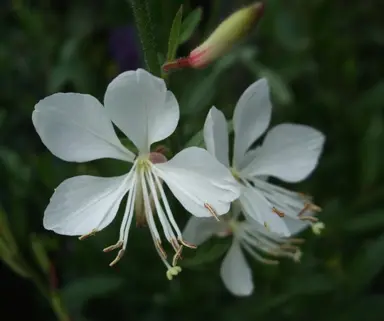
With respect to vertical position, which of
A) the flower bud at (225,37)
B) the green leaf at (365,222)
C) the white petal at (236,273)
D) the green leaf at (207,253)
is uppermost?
the flower bud at (225,37)

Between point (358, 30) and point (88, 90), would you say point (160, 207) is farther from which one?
point (358, 30)

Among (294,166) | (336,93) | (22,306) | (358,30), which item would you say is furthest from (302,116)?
(22,306)

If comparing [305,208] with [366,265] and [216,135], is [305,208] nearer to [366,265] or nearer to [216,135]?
[216,135]

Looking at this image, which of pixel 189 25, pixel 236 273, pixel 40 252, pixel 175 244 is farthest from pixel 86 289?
pixel 189 25

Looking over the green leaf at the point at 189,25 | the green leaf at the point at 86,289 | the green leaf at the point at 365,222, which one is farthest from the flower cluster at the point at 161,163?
the green leaf at the point at 365,222

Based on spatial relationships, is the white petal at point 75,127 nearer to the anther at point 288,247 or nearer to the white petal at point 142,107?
the white petal at point 142,107

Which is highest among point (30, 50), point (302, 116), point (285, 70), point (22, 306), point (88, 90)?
point (30, 50)
